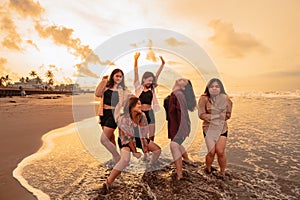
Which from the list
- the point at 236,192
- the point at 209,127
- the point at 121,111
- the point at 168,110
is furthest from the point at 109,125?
the point at 236,192

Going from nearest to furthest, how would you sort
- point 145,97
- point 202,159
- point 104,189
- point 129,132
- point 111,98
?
point 104,189
point 129,132
point 111,98
point 145,97
point 202,159

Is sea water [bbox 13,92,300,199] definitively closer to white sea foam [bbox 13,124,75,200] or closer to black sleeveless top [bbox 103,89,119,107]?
white sea foam [bbox 13,124,75,200]

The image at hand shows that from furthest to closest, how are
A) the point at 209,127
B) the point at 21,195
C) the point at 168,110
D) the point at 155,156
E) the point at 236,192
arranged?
the point at 155,156, the point at 168,110, the point at 209,127, the point at 236,192, the point at 21,195

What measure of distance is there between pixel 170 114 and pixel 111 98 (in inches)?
60.1

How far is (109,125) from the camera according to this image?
5551mm

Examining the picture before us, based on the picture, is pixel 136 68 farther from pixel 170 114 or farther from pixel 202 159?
pixel 202 159

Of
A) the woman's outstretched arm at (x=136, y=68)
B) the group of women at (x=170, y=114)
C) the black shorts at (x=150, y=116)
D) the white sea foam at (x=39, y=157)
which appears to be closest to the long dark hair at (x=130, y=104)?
the group of women at (x=170, y=114)

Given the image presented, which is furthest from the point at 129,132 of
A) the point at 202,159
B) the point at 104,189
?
the point at 202,159

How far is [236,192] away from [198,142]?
178 inches

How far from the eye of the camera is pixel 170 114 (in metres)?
5.47

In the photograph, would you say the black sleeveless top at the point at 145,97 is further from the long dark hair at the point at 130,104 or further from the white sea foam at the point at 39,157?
the white sea foam at the point at 39,157

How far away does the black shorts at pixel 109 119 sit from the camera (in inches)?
218

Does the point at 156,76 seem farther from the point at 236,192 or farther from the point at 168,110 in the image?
the point at 236,192

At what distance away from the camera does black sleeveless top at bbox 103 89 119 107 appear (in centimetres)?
559
